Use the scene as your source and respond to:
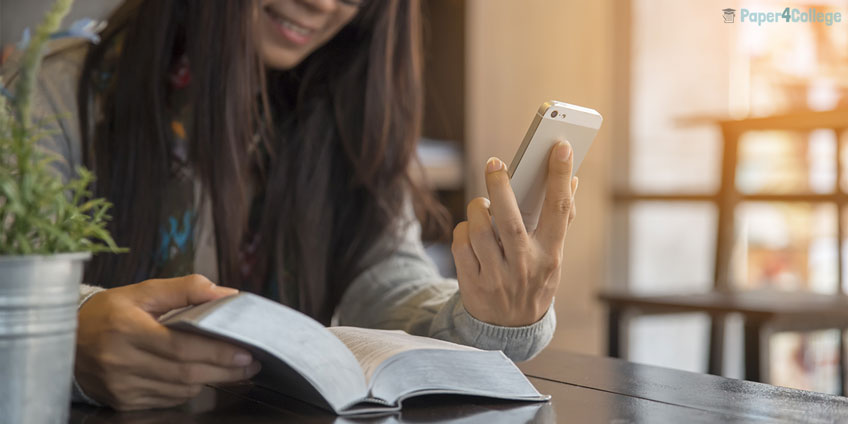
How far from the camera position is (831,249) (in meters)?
2.50

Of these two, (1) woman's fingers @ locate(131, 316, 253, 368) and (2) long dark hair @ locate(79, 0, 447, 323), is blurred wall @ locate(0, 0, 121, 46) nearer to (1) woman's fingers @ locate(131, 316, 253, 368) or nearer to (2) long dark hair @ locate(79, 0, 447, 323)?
(2) long dark hair @ locate(79, 0, 447, 323)

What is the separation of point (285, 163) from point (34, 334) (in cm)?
84

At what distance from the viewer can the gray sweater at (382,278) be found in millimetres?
834

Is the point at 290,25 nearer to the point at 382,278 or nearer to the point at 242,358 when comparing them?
the point at 382,278

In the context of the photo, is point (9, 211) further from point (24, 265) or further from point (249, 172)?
point (249, 172)

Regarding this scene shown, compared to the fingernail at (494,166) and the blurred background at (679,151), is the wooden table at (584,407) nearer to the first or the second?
the fingernail at (494,166)

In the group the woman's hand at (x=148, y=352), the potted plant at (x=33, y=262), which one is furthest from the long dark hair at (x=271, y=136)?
the potted plant at (x=33, y=262)

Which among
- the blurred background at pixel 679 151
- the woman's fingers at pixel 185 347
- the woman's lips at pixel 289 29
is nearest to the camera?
the woman's fingers at pixel 185 347

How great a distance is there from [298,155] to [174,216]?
0.61 ft

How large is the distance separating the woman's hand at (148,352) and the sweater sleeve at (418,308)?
0.98 feet

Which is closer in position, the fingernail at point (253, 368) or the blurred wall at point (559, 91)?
the fingernail at point (253, 368)

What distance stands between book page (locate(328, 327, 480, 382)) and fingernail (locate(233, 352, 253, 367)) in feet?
0.23

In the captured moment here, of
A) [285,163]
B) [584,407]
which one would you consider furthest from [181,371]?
[285,163]

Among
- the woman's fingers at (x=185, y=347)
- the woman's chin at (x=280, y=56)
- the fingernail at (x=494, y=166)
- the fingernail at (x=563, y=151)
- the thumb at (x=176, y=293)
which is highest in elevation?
the woman's chin at (x=280, y=56)
